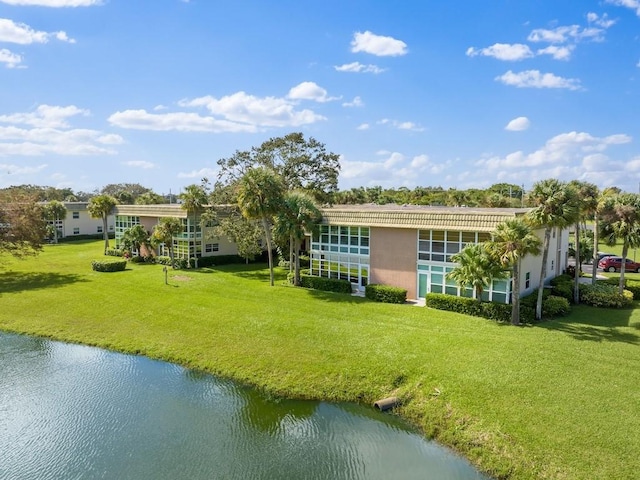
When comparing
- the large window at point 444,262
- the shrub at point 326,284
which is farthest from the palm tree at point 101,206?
the large window at point 444,262

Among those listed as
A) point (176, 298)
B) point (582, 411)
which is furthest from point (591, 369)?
point (176, 298)

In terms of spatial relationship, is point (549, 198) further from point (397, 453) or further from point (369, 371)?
point (397, 453)

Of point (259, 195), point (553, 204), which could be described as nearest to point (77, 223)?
point (259, 195)

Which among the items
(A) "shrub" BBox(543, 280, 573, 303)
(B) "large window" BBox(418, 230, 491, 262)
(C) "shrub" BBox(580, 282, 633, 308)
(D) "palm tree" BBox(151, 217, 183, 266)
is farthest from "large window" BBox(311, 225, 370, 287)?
(D) "palm tree" BBox(151, 217, 183, 266)

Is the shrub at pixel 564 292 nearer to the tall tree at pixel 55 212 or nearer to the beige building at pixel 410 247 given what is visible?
the beige building at pixel 410 247

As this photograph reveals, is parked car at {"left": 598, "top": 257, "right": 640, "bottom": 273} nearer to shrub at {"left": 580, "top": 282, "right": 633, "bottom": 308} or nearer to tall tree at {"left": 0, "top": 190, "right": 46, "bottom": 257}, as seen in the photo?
shrub at {"left": 580, "top": 282, "right": 633, "bottom": 308}

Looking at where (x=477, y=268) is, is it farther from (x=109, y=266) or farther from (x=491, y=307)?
(x=109, y=266)

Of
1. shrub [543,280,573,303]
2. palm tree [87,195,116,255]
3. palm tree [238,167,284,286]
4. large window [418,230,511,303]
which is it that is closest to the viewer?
large window [418,230,511,303]
